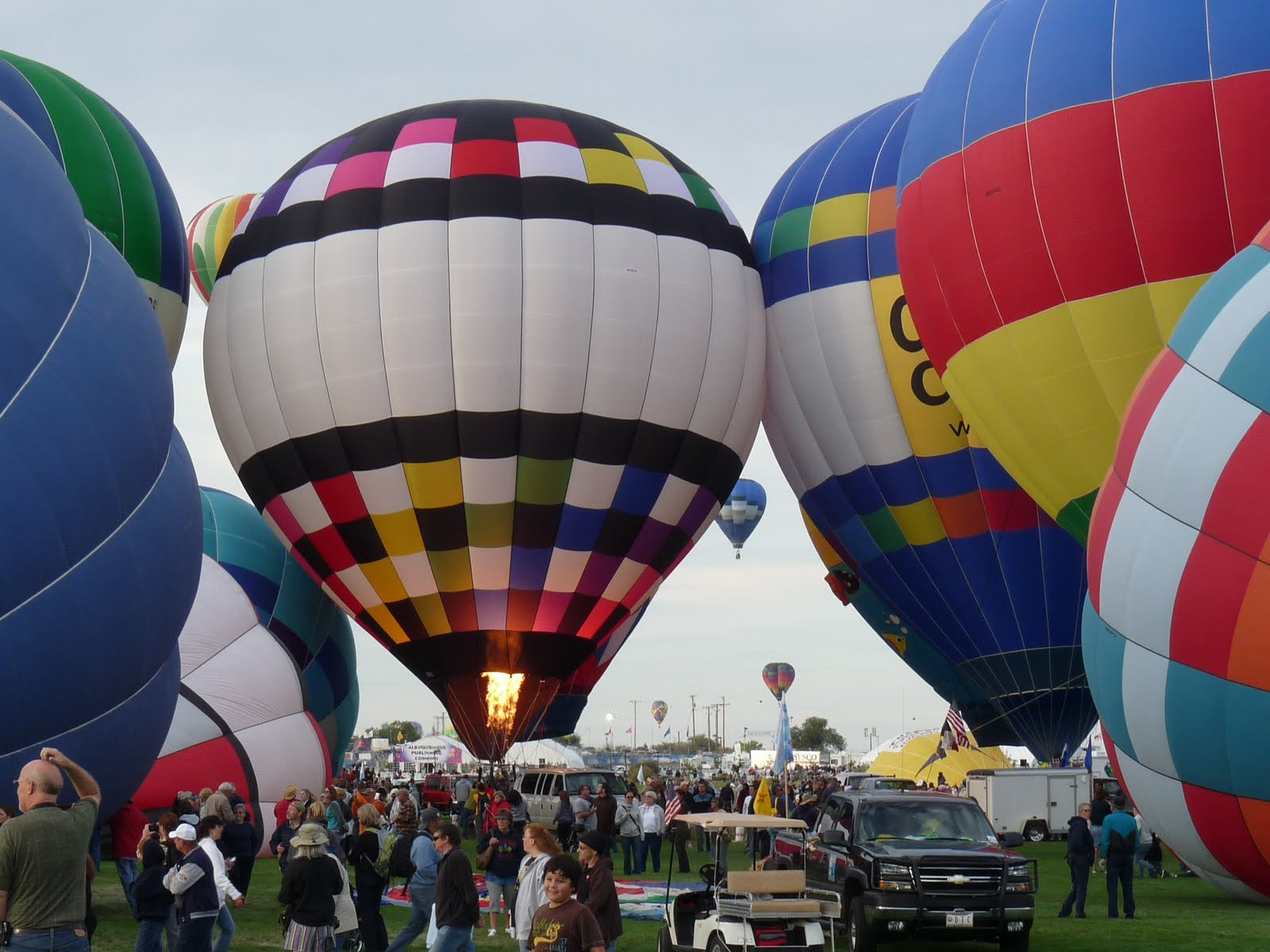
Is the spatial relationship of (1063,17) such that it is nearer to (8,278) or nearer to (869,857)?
(869,857)

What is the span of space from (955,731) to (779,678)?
46.2 feet

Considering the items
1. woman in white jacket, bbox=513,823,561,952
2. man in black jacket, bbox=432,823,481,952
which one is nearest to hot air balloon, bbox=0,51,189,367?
man in black jacket, bbox=432,823,481,952

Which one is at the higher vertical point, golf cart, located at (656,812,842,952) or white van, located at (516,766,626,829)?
white van, located at (516,766,626,829)

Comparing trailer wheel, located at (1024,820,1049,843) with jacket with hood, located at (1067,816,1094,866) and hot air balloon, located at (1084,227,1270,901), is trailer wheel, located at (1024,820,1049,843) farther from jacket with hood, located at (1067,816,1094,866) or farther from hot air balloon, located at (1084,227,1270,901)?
hot air balloon, located at (1084,227,1270,901)

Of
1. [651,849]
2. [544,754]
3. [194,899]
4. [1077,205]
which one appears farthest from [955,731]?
[544,754]

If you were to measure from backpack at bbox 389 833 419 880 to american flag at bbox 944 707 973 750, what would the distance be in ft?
74.6

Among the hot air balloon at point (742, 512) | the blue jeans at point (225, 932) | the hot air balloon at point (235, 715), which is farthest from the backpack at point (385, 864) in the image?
the hot air balloon at point (742, 512)

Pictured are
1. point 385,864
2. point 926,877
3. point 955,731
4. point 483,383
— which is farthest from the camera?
point 955,731

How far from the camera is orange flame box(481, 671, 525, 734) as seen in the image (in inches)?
760

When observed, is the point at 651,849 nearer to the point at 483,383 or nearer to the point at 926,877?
the point at 483,383

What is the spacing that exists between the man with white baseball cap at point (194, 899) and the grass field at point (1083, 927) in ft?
8.38

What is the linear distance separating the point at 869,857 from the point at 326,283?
1059 cm

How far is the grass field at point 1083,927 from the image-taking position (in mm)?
11188

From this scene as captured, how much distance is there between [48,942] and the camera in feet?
18.1
